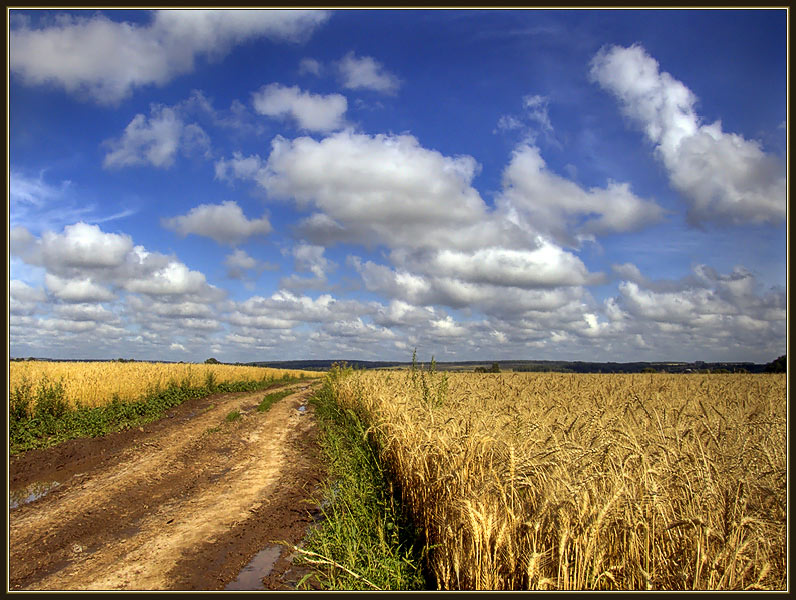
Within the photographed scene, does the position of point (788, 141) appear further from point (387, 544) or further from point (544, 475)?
point (387, 544)

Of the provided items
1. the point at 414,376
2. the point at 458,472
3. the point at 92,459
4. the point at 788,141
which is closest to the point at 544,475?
the point at 458,472

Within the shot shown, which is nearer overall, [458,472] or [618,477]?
[618,477]

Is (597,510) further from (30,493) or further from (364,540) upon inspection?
(30,493)

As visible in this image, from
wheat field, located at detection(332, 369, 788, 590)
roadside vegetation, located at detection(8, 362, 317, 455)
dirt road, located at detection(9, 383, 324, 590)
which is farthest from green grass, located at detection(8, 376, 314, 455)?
wheat field, located at detection(332, 369, 788, 590)

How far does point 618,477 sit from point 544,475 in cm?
53

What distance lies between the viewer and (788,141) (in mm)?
3701

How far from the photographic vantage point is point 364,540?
5719 mm

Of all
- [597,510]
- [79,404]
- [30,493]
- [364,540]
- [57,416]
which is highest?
[597,510]

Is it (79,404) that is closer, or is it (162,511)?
(162,511)

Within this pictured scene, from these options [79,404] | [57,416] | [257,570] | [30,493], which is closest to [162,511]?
[257,570]

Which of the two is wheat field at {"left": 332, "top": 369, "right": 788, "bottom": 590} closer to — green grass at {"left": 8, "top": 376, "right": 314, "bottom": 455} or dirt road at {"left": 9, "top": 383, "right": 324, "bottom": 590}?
dirt road at {"left": 9, "top": 383, "right": 324, "bottom": 590}

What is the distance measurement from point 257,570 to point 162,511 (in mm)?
3047

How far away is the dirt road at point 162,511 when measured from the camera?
5.62 m

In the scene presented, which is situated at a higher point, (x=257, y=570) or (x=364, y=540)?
(x=364, y=540)
